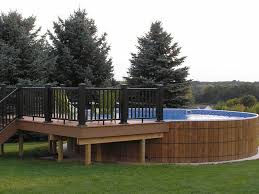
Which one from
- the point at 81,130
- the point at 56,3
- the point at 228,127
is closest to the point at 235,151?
the point at 228,127

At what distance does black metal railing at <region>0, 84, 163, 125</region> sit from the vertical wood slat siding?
69 cm

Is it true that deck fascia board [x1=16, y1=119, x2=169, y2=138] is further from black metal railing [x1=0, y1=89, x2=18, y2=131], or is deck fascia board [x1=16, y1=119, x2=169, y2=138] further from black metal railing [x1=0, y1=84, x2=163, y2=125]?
black metal railing [x1=0, y1=89, x2=18, y2=131]

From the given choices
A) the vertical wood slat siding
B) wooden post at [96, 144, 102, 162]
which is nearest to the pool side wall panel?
the vertical wood slat siding

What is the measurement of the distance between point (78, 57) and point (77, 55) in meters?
0.12

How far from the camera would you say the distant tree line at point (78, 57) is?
63.7ft

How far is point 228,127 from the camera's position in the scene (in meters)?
12.2

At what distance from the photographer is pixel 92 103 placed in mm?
11055

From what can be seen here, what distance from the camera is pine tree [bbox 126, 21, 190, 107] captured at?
23.8 metres

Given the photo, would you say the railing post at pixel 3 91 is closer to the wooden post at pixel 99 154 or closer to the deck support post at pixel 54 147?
the deck support post at pixel 54 147

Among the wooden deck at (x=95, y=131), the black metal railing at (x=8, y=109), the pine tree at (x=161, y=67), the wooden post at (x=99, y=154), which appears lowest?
the wooden post at (x=99, y=154)

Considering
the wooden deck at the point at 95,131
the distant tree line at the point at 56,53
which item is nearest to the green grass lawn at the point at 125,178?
the wooden deck at the point at 95,131

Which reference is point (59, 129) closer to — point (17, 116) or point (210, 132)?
point (17, 116)

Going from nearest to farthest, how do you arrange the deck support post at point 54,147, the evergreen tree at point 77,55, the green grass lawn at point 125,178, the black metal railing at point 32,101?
the green grass lawn at point 125,178
the black metal railing at point 32,101
the deck support post at point 54,147
the evergreen tree at point 77,55

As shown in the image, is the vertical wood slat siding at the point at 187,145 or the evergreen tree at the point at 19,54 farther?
the evergreen tree at the point at 19,54
